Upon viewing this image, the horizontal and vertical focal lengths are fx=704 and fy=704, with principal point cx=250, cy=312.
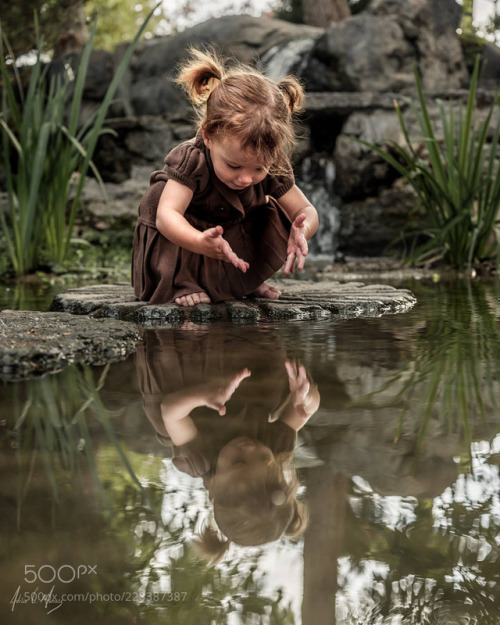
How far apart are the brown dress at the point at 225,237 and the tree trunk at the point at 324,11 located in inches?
355

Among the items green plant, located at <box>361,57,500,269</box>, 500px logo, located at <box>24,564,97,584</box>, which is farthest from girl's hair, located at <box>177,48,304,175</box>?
green plant, located at <box>361,57,500,269</box>

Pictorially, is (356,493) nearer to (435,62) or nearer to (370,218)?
(370,218)

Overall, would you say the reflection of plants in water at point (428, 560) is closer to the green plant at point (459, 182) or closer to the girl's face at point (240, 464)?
the girl's face at point (240, 464)

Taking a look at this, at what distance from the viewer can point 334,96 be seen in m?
6.70

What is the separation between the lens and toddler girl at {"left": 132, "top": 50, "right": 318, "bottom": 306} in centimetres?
199

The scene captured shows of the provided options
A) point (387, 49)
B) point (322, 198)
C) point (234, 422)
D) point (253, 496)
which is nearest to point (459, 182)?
point (322, 198)

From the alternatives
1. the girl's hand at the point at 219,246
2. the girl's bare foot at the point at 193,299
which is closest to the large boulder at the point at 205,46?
the girl's bare foot at the point at 193,299

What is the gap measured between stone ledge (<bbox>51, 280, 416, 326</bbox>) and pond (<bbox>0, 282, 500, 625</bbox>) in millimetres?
794

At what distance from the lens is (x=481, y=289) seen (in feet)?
10.1

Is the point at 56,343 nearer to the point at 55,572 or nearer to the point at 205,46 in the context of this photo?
the point at 55,572

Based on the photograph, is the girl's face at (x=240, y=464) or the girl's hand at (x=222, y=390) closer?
the girl's face at (x=240, y=464)

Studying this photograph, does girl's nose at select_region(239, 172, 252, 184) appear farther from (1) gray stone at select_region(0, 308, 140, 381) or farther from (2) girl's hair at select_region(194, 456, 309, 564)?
(2) girl's hair at select_region(194, 456, 309, 564)

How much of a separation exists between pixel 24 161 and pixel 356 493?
3.31 m

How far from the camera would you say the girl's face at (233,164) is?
6.51 feet
